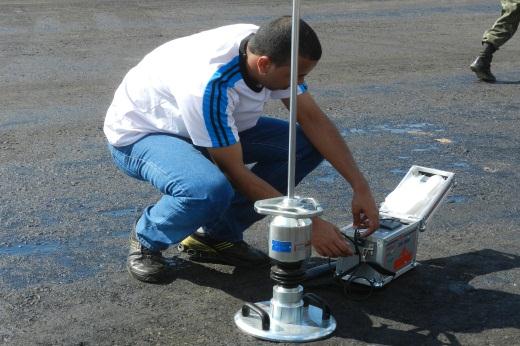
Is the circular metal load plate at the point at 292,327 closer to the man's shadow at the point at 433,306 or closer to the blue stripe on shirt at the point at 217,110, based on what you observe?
the man's shadow at the point at 433,306

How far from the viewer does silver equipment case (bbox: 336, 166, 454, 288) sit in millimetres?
3990

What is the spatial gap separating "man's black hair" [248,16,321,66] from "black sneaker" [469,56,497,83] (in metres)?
5.51

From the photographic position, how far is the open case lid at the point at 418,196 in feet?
14.2

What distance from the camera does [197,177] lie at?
12.7 ft

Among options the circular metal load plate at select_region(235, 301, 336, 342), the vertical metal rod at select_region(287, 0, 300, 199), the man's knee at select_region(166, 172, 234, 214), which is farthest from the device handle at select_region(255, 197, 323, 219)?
the circular metal load plate at select_region(235, 301, 336, 342)

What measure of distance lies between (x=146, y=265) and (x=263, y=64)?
1.12 m

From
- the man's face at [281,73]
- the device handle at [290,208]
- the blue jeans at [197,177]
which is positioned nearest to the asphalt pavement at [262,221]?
the blue jeans at [197,177]

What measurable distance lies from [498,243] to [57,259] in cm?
227

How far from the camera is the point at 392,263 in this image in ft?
13.4

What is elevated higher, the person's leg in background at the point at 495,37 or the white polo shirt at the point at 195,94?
the white polo shirt at the point at 195,94

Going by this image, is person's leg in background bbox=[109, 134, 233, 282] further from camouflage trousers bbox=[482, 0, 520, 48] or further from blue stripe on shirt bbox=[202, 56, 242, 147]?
camouflage trousers bbox=[482, 0, 520, 48]

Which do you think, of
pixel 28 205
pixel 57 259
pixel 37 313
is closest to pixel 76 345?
pixel 37 313

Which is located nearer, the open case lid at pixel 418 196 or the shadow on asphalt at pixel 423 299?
the shadow on asphalt at pixel 423 299

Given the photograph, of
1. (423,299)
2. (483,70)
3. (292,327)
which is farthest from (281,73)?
(483,70)
